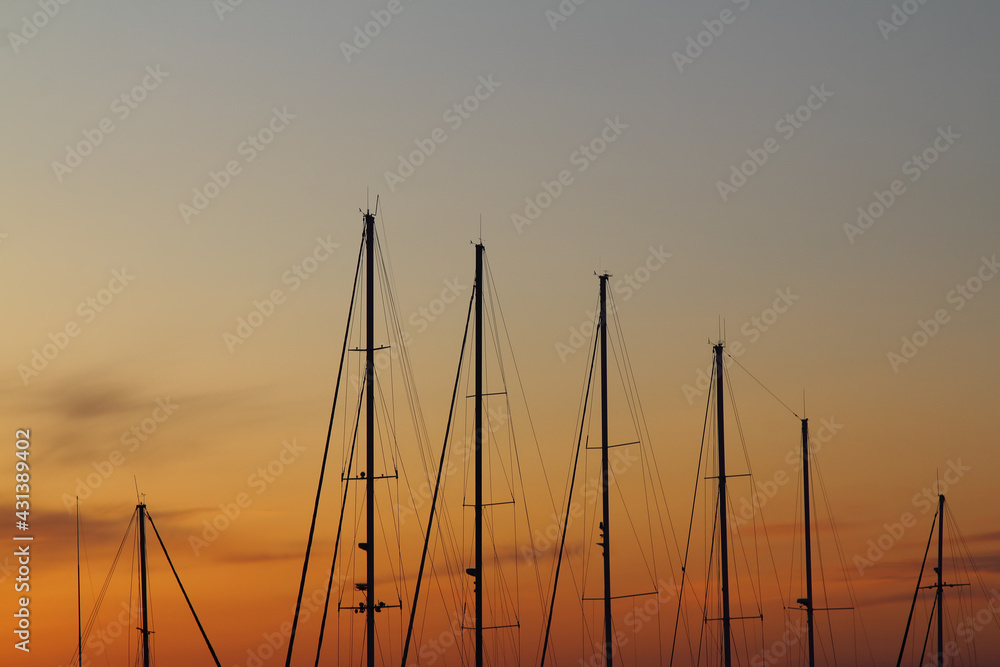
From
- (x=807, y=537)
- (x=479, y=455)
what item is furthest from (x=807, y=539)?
(x=479, y=455)

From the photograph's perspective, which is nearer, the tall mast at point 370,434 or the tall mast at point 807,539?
the tall mast at point 370,434

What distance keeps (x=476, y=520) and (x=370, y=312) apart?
8.06m

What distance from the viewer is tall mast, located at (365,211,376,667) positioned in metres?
43.0

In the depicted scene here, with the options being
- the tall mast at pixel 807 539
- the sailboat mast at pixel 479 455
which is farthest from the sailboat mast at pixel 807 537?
the sailboat mast at pixel 479 455

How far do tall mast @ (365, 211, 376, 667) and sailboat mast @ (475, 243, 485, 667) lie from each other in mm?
4025

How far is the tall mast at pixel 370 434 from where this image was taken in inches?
1694

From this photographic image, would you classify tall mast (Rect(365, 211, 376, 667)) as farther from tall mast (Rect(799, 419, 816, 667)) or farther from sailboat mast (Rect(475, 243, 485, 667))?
tall mast (Rect(799, 419, 816, 667))

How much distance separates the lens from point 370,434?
45.3 m

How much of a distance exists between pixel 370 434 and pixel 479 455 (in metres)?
4.17

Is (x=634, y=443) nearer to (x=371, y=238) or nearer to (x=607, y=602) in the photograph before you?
(x=607, y=602)

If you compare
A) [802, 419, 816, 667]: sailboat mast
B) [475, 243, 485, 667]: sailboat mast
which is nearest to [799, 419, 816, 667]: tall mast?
[802, 419, 816, 667]: sailboat mast

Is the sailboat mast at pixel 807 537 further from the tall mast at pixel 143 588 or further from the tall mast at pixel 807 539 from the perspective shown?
the tall mast at pixel 143 588

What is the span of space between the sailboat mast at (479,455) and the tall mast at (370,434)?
4025mm

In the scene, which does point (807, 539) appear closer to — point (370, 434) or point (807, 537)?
point (807, 537)
